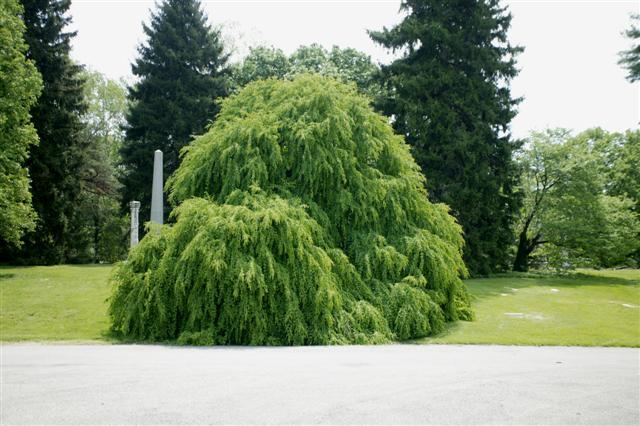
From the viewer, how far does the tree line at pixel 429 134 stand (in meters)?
24.5

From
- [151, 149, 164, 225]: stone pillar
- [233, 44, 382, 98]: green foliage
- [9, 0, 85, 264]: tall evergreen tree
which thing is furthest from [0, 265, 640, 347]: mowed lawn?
[233, 44, 382, 98]: green foliage

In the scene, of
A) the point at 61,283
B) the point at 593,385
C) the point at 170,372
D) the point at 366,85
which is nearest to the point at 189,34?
the point at 366,85

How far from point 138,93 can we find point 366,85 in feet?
42.4

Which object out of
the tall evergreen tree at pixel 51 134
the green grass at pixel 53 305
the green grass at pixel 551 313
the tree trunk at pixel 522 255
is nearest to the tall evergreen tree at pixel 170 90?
the tall evergreen tree at pixel 51 134

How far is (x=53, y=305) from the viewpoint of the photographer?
13422mm

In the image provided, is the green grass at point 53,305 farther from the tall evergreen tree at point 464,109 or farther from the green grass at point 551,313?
the tall evergreen tree at point 464,109

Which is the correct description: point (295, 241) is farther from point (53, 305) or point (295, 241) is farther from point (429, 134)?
point (429, 134)

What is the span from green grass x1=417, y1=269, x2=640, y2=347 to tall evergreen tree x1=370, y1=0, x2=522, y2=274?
10.5 ft

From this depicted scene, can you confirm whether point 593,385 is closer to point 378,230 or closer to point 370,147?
point 378,230

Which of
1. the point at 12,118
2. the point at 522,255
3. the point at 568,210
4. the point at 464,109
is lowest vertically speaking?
the point at 522,255

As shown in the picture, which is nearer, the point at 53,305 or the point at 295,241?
the point at 295,241

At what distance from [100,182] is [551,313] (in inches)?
1056

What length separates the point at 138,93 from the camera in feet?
95.7

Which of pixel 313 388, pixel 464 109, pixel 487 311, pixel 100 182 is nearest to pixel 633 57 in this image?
pixel 464 109
